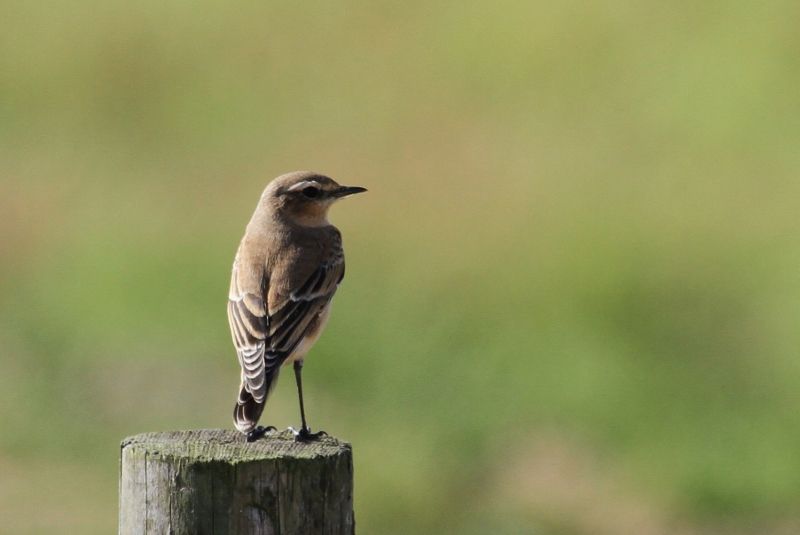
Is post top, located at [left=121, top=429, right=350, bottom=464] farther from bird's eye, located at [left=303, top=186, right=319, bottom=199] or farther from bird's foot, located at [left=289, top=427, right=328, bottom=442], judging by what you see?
bird's eye, located at [left=303, top=186, right=319, bottom=199]

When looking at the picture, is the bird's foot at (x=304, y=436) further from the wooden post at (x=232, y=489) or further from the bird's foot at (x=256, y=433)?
the wooden post at (x=232, y=489)

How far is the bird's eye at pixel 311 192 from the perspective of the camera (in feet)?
35.1

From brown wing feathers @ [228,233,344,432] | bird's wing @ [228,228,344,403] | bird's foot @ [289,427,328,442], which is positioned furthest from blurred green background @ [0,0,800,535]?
bird's foot @ [289,427,328,442]

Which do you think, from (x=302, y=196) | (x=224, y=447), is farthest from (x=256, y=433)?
(x=302, y=196)

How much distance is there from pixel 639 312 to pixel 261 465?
13185mm

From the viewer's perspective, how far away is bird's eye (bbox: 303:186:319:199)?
10.7 metres

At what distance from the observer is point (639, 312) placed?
19.6 m

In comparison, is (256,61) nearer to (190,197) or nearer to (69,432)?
(190,197)

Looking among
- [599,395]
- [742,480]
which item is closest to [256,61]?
[599,395]

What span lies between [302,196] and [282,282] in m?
1.16

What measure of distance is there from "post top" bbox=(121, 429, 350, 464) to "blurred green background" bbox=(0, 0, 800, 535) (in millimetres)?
7628

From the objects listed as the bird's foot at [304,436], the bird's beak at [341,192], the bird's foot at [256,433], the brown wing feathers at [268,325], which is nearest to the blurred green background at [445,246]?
the bird's beak at [341,192]

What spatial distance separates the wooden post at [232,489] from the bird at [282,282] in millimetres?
1003

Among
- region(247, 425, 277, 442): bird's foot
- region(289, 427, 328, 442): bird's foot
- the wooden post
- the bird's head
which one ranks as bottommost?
the wooden post
